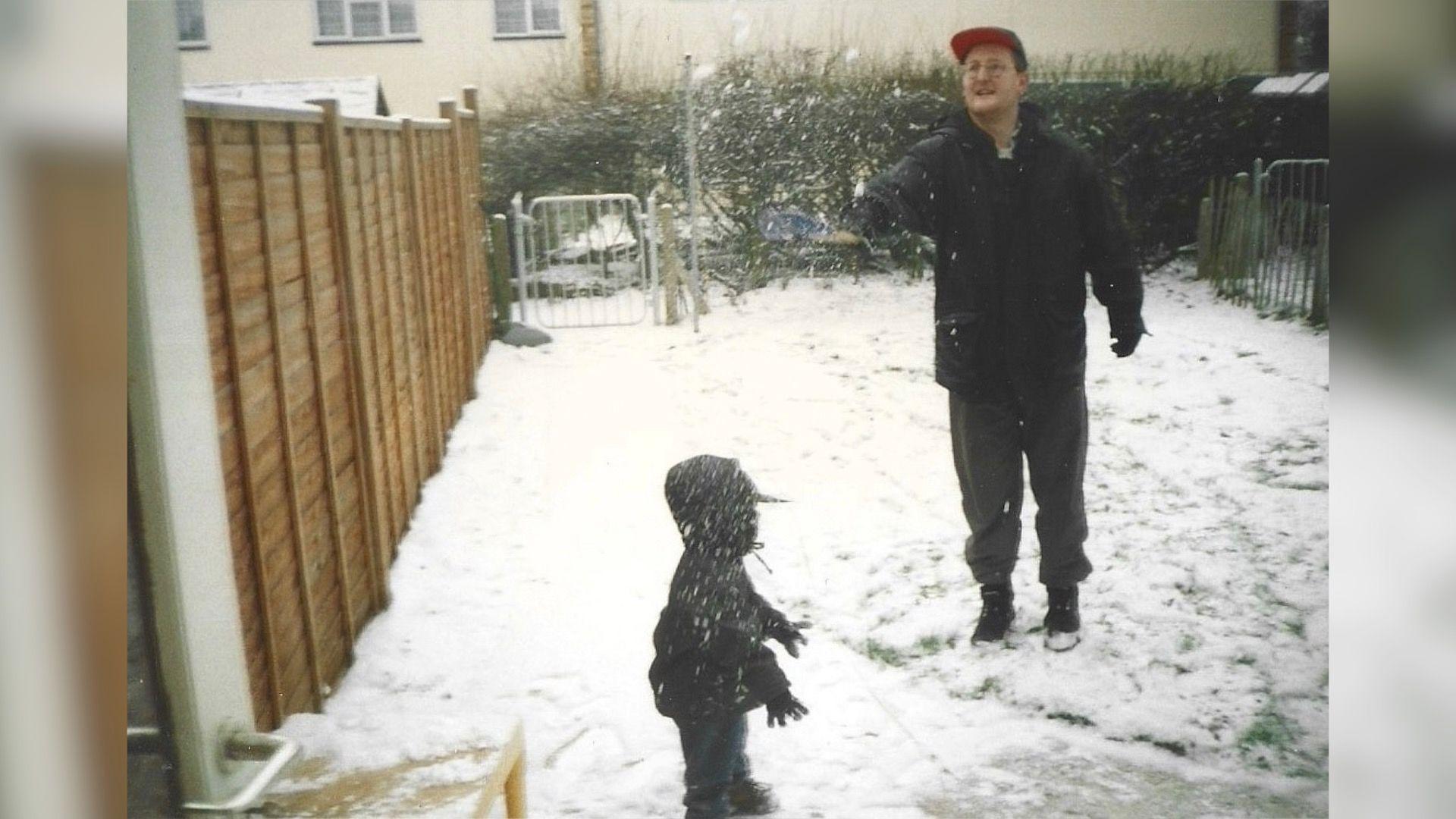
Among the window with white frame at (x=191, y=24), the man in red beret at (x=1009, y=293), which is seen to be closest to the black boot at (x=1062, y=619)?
the man in red beret at (x=1009, y=293)

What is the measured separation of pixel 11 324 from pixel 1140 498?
170 cm

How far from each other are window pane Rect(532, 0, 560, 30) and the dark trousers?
0.89 metres

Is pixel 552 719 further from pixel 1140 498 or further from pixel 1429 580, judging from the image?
pixel 1429 580

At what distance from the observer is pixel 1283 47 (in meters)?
1.74

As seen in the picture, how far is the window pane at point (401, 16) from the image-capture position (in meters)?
1.75

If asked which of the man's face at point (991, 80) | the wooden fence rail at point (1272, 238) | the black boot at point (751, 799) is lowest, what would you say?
the black boot at point (751, 799)

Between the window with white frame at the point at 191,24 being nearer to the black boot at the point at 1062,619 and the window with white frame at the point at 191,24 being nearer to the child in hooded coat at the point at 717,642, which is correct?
the child in hooded coat at the point at 717,642

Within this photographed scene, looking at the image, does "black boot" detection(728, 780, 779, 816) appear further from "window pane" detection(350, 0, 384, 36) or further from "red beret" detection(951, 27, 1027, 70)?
"window pane" detection(350, 0, 384, 36)

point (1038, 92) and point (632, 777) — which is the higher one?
point (1038, 92)

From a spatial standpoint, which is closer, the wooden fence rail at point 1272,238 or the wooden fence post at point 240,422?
the wooden fence post at point 240,422

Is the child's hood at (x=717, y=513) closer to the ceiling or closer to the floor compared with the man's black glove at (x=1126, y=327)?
closer to the floor

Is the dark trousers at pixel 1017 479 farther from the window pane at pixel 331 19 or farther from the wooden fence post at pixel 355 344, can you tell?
the window pane at pixel 331 19

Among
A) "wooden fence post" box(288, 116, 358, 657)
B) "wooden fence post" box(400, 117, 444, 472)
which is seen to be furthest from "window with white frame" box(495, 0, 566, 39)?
"wooden fence post" box(288, 116, 358, 657)

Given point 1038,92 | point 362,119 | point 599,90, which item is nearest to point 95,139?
point 362,119
